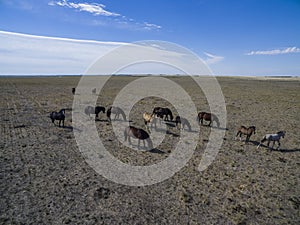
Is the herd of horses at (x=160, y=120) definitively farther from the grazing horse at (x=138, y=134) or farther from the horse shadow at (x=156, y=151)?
the horse shadow at (x=156, y=151)

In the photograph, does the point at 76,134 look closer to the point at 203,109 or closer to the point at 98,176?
the point at 98,176

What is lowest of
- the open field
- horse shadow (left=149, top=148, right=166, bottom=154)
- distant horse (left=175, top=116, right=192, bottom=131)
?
the open field

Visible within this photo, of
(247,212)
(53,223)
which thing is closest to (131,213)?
(53,223)

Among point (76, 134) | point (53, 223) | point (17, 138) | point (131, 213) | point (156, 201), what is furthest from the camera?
point (76, 134)

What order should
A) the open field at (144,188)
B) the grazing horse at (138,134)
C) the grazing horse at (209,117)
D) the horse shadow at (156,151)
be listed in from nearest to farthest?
the open field at (144,188) → the horse shadow at (156,151) → the grazing horse at (138,134) → the grazing horse at (209,117)

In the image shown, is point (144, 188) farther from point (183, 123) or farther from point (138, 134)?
point (183, 123)

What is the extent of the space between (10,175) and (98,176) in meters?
3.32

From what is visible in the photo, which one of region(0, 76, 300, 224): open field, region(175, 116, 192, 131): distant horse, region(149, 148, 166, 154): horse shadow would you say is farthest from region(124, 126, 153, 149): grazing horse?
region(175, 116, 192, 131): distant horse

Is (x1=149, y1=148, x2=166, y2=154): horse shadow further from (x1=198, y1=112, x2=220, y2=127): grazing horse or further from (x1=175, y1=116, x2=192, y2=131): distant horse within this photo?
(x1=198, y1=112, x2=220, y2=127): grazing horse

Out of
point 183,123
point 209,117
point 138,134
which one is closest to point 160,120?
point 183,123

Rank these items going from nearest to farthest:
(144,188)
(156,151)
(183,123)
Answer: (144,188) < (156,151) < (183,123)

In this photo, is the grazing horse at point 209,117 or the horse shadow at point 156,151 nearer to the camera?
the horse shadow at point 156,151

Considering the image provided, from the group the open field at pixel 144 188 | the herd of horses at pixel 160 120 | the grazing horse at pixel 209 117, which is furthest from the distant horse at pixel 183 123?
the open field at pixel 144 188

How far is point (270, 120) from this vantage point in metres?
21.3
